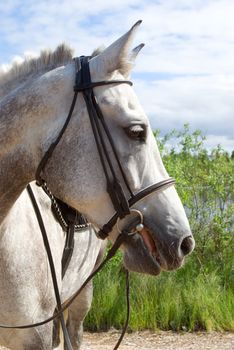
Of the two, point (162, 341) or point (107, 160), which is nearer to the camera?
point (107, 160)

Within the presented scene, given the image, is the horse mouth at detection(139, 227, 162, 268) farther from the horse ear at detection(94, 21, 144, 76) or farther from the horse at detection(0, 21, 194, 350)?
the horse ear at detection(94, 21, 144, 76)

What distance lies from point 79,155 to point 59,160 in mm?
101

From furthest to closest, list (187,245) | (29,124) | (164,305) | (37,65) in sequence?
(164,305) < (37,65) < (29,124) < (187,245)

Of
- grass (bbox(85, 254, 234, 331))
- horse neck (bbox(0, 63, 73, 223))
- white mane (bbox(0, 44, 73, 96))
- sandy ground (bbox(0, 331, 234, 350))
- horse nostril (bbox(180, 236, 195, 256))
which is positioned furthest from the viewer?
grass (bbox(85, 254, 234, 331))

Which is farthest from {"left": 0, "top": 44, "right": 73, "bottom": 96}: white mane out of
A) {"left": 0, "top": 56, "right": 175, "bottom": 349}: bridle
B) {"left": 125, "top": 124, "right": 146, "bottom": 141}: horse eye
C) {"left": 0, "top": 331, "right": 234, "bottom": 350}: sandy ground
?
{"left": 0, "top": 331, "right": 234, "bottom": 350}: sandy ground

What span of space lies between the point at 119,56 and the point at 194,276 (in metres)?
5.50

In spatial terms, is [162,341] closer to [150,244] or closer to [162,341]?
[162,341]

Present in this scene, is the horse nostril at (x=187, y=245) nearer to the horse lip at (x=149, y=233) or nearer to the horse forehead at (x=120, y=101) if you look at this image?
the horse lip at (x=149, y=233)

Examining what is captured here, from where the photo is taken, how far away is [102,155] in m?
2.75

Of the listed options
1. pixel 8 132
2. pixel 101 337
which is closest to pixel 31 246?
pixel 8 132

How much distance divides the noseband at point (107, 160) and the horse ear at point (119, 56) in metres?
0.06

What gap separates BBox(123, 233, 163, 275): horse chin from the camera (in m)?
2.75

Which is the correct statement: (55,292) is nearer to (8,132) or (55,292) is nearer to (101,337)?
(8,132)

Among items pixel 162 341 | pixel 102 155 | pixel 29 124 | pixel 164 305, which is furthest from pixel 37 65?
pixel 164 305
